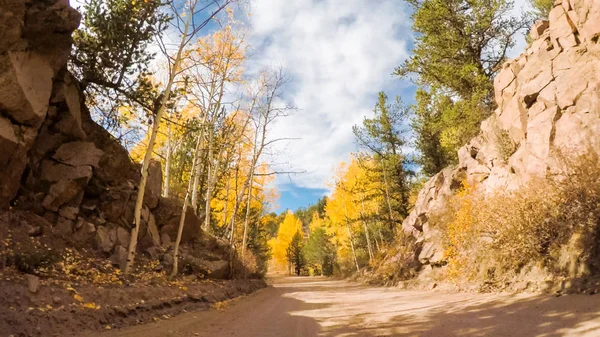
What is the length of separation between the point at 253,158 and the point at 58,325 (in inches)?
556

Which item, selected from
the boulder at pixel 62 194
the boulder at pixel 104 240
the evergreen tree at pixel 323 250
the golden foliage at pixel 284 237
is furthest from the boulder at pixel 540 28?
the golden foliage at pixel 284 237

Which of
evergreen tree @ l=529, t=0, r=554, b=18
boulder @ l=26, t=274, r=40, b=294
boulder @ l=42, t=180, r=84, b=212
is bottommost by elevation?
boulder @ l=26, t=274, r=40, b=294

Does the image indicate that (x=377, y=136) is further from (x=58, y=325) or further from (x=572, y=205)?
(x=58, y=325)

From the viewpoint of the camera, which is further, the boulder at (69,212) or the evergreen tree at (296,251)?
the evergreen tree at (296,251)

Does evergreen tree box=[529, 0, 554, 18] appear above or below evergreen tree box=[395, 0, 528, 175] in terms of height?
above

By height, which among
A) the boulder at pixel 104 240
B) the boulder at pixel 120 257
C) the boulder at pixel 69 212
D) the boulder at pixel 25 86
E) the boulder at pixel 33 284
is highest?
the boulder at pixel 25 86

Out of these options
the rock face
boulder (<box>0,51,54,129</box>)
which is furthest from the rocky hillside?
boulder (<box>0,51,54,129</box>)

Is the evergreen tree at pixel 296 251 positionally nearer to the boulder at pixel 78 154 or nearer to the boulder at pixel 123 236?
the boulder at pixel 123 236

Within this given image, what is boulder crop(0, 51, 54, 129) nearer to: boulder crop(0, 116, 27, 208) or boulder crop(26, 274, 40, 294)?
boulder crop(0, 116, 27, 208)

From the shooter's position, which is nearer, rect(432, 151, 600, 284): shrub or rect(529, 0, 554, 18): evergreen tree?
rect(432, 151, 600, 284): shrub

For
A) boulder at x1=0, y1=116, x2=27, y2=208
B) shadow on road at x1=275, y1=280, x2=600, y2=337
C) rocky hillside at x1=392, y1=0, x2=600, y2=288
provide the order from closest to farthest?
shadow on road at x1=275, y1=280, x2=600, y2=337 < boulder at x1=0, y1=116, x2=27, y2=208 < rocky hillside at x1=392, y1=0, x2=600, y2=288

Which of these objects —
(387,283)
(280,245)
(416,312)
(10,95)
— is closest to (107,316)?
(10,95)

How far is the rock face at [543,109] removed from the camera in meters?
9.61

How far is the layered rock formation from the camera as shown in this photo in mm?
7922
